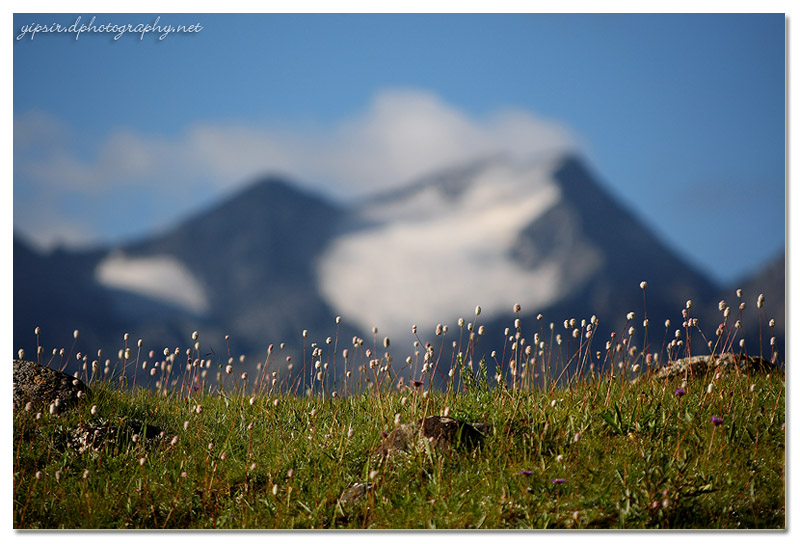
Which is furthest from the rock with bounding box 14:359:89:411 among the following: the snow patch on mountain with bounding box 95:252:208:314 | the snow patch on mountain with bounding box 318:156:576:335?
the snow patch on mountain with bounding box 318:156:576:335

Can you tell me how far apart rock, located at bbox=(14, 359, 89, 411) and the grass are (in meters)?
0.11

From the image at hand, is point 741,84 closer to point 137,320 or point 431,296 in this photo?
point 431,296

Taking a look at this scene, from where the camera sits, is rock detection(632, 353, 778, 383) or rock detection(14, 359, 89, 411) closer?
rock detection(14, 359, 89, 411)

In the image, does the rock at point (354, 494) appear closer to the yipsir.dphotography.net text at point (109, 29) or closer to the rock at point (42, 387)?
the rock at point (42, 387)

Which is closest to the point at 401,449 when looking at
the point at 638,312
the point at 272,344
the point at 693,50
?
the point at 272,344

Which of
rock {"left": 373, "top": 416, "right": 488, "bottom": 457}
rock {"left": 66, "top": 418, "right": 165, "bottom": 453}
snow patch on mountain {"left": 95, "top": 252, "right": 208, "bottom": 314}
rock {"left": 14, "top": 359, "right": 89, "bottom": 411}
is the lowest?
rock {"left": 66, "top": 418, "right": 165, "bottom": 453}

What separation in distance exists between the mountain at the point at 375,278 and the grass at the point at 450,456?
0.96 ft

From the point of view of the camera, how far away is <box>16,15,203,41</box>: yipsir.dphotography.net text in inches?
182

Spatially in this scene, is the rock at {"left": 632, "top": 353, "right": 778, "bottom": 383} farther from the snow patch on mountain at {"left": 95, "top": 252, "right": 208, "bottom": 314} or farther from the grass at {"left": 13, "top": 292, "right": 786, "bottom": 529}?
the snow patch on mountain at {"left": 95, "top": 252, "right": 208, "bottom": 314}

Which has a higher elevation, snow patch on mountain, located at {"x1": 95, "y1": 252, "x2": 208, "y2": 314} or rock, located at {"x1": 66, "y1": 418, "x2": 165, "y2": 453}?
snow patch on mountain, located at {"x1": 95, "y1": 252, "x2": 208, "y2": 314}

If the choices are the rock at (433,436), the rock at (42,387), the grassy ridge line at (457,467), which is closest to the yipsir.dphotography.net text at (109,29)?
the rock at (42,387)

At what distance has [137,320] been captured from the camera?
4.97 meters

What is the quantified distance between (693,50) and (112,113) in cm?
408

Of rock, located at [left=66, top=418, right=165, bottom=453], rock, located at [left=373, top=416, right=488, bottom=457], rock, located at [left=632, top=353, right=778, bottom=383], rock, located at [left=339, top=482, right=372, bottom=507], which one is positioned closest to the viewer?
rock, located at [left=339, top=482, right=372, bottom=507]
